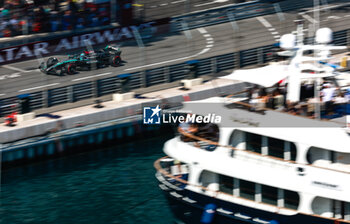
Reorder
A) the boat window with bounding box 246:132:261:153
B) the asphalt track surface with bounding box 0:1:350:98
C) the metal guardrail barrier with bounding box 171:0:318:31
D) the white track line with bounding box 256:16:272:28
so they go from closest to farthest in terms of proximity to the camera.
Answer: the boat window with bounding box 246:132:261:153
the asphalt track surface with bounding box 0:1:350:98
the metal guardrail barrier with bounding box 171:0:318:31
the white track line with bounding box 256:16:272:28

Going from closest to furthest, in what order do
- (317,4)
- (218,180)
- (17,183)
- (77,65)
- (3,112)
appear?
(218,180) < (17,183) < (3,112) < (77,65) < (317,4)

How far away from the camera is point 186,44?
1452 inches

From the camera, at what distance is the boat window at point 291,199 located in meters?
21.6

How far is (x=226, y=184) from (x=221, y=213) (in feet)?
3.26

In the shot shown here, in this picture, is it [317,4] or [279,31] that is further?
[317,4]

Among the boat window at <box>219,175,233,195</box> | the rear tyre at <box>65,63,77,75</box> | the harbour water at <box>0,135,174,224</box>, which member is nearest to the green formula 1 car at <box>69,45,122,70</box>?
the rear tyre at <box>65,63,77,75</box>

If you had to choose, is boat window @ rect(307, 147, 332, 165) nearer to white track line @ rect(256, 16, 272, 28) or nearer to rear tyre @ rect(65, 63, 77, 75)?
rear tyre @ rect(65, 63, 77, 75)

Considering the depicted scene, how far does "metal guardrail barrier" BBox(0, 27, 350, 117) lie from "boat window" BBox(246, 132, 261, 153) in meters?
13.1

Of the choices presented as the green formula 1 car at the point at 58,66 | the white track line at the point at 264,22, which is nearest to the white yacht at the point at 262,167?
the green formula 1 car at the point at 58,66

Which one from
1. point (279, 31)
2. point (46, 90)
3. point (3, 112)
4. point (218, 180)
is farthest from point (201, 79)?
point (218, 180)

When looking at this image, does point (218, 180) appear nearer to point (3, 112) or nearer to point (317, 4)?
point (3, 112)

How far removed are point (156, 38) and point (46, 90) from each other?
721 cm

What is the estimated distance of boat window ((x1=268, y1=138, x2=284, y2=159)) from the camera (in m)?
22.0

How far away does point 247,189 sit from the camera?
22.4 m
